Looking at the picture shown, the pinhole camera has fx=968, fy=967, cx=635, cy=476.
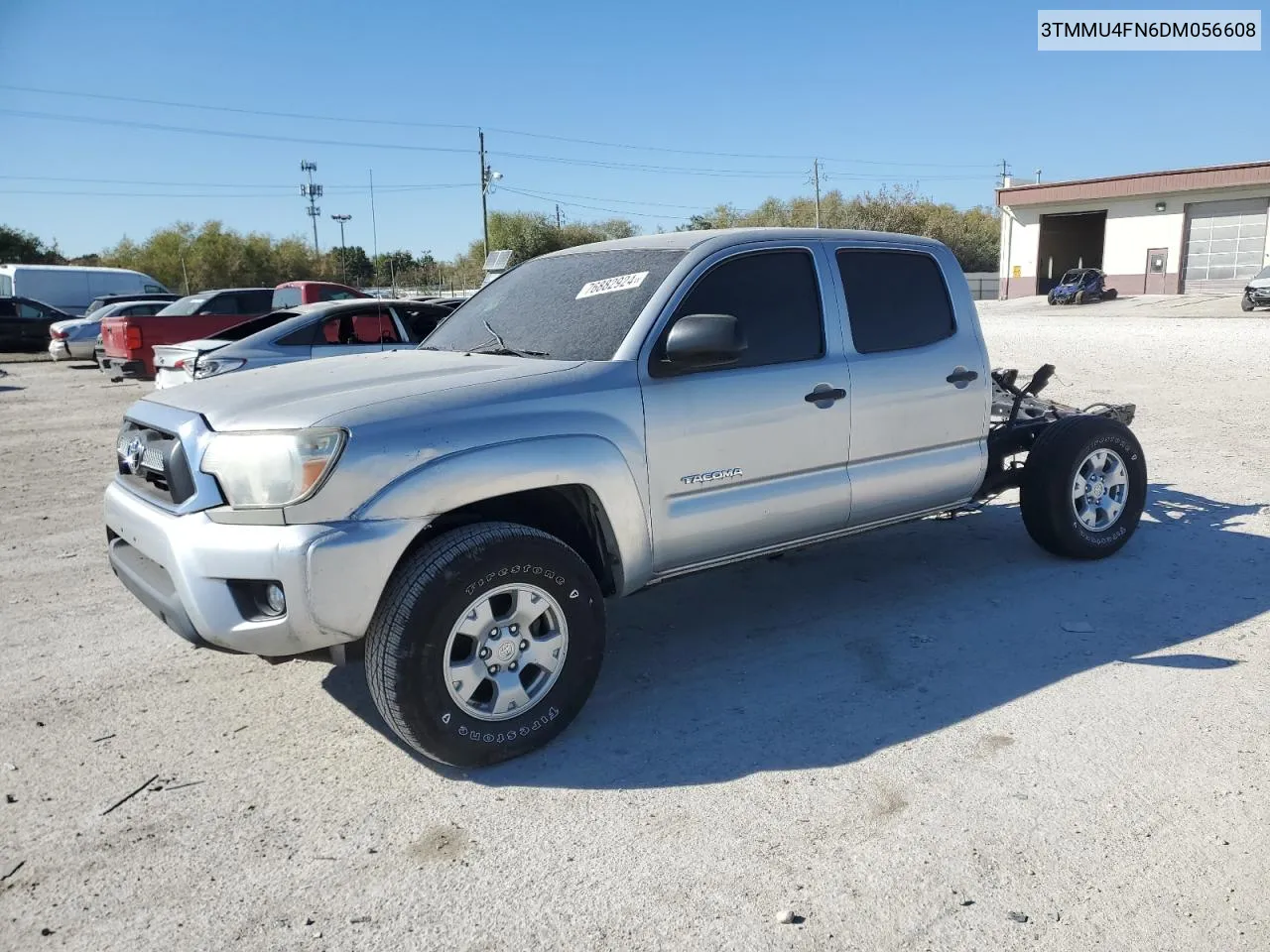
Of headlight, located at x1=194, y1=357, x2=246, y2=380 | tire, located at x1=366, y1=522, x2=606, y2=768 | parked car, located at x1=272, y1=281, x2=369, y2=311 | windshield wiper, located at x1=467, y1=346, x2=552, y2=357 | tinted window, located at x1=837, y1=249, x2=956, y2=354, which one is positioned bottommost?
tire, located at x1=366, y1=522, x2=606, y2=768

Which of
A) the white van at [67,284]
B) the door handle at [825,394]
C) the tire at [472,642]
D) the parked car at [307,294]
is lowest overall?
the tire at [472,642]

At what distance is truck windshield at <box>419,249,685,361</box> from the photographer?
13.4 feet

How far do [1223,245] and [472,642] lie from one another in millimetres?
44240

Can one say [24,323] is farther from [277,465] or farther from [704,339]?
[704,339]

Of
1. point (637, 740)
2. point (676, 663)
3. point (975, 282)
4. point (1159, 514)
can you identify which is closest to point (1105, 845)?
point (637, 740)

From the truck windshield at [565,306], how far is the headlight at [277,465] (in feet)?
3.85

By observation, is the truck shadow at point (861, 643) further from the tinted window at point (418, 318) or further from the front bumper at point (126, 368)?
the front bumper at point (126, 368)

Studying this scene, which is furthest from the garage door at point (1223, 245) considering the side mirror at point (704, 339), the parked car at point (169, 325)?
the side mirror at point (704, 339)

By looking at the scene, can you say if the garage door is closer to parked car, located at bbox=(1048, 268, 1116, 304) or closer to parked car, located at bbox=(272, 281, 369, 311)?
parked car, located at bbox=(1048, 268, 1116, 304)

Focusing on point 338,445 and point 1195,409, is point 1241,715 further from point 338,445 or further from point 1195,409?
point 1195,409

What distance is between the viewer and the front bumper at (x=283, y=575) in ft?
10.2

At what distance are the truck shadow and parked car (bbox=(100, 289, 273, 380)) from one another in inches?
534

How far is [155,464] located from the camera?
11.9ft

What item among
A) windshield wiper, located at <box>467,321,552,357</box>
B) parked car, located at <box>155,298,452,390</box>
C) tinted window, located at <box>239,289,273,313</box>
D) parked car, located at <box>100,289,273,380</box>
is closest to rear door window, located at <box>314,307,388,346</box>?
parked car, located at <box>155,298,452,390</box>
